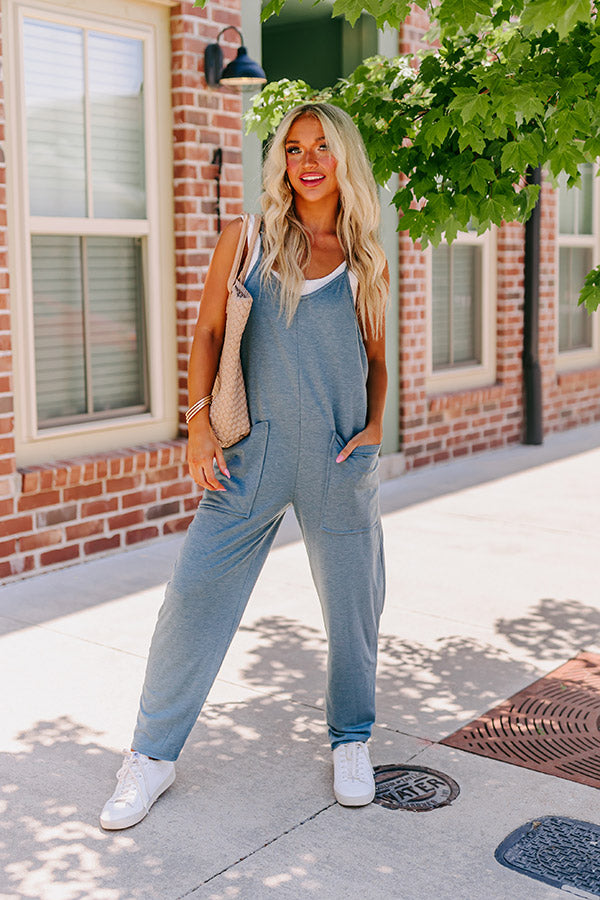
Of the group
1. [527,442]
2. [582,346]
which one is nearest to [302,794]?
[527,442]

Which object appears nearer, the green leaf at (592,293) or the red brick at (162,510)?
the green leaf at (592,293)

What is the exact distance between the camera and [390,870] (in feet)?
10.2

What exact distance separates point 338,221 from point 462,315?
6.33m

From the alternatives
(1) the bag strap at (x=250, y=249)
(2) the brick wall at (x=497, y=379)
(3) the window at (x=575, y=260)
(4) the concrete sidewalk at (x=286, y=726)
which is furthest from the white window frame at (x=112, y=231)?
(3) the window at (x=575, y=260)

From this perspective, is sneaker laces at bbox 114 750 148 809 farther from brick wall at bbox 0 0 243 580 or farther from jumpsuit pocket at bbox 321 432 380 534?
brick wall at bbox 0 0 243 580

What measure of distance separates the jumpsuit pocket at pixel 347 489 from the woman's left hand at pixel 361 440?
0.5 inches

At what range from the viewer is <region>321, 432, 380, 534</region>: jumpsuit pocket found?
3.43 meters

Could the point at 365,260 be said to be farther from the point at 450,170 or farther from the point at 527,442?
the point at 527,442

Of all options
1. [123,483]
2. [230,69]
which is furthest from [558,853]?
[230,69]

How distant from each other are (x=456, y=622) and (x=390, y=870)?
223 cm

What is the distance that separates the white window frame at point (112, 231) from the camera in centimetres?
580

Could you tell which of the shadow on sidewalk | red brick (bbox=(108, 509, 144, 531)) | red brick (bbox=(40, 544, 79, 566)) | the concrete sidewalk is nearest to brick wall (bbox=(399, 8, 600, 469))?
the concrete sidewalk

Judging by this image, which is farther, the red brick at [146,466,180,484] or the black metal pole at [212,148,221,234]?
the black metal pole at [212,148,221,234]

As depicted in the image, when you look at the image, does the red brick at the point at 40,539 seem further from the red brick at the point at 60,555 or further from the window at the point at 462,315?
the window at the point at 462,315
